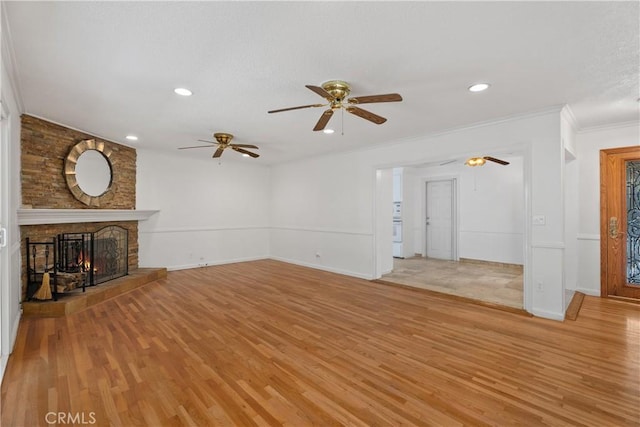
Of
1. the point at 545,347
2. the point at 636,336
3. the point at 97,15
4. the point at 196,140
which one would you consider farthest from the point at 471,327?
the point at 196,140

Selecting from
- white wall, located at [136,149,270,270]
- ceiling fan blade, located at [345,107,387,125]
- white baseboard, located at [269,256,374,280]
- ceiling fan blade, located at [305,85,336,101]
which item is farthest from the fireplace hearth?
ceiling fan blade, located at [345,107,387,125]

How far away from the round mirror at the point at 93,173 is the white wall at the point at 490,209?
7.45 metres

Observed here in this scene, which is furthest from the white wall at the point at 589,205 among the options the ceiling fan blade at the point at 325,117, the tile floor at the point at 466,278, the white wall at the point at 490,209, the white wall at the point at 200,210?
the white wall at the point at 200,210

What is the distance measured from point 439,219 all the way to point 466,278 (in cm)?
266

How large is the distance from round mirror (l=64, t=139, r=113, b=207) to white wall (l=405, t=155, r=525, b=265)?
7441 mm

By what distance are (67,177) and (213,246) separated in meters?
3.21

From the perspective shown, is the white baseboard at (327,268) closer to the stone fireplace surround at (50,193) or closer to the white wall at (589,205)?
the white wall at (589,205)

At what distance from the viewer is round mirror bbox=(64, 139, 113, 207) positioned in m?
4.50

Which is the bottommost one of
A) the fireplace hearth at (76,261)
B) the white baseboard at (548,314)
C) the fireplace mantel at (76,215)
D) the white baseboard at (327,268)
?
the white baseboard at (548,314)

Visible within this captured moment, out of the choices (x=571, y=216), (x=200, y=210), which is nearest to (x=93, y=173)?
(x=200, y=210)

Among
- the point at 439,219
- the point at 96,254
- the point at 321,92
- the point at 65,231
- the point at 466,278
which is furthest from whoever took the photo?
the point at 439,219

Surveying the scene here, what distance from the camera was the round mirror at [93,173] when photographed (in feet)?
15.5

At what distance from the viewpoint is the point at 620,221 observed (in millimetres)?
4320

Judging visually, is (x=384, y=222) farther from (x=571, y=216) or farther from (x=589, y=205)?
(x=589, y=205)
